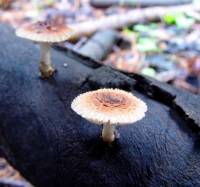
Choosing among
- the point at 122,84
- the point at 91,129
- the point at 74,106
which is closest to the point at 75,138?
the point at 91,129

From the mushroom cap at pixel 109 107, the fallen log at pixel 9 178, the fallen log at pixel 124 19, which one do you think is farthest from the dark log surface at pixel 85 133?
the fallen log at pixel 124 19

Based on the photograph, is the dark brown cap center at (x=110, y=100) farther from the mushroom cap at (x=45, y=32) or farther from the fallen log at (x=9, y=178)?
the fallen log at (x=9, y=178)

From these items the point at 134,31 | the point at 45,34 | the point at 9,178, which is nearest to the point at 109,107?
the point at 45,34

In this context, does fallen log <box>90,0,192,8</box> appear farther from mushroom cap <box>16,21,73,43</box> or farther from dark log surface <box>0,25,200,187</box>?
mushroom cap <box>16,21,73,43</box>

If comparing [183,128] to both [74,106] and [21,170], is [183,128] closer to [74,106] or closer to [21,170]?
[74,106]

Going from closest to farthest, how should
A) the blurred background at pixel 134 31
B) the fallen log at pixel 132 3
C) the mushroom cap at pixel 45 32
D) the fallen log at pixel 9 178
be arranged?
1. the mushroom cap at pixel 45 32
2. the fallen log at pixel 9 178
3. the blurred background at pixel 134 31
4. the fallen log at pixel 132 3

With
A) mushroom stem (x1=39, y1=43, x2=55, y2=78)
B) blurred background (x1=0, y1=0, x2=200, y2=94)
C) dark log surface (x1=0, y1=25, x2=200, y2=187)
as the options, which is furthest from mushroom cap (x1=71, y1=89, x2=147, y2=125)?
blurred background (x1=0, y1=0, x2=200, y2=94)

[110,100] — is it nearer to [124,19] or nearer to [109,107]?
[109,107]
